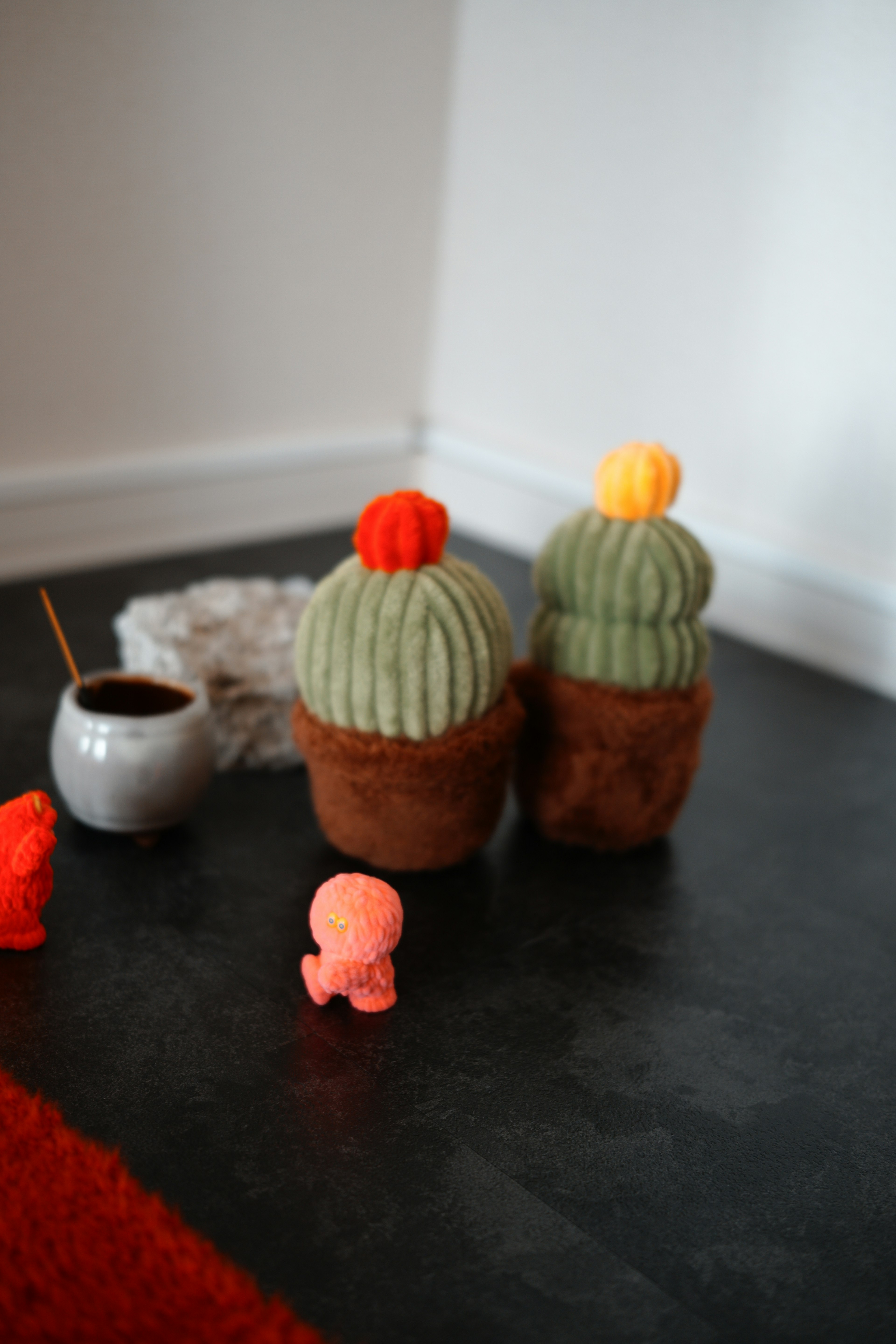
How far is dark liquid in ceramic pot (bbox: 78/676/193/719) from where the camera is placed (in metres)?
1.37

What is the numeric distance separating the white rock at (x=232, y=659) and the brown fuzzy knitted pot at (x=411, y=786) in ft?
0.62

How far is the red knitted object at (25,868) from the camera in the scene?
1134 mm

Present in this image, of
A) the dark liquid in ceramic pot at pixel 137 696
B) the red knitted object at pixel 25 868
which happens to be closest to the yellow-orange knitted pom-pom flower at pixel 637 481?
the dark liquid in ceramic pot at pixel 137 696

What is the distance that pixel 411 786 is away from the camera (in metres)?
1.27

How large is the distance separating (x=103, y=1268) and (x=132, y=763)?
1.79ft

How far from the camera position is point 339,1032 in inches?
43.8

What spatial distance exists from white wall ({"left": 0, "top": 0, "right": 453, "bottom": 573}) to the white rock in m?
0.59

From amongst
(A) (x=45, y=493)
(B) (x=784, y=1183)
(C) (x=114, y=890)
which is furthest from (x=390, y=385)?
(B) (x=784, y=1183)

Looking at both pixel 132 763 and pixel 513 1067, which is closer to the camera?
pixel 513 1067

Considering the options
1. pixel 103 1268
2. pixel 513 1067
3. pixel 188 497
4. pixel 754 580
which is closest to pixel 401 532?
pixel 513 1067

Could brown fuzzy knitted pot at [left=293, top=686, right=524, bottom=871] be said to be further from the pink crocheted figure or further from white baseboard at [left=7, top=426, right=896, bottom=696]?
white baseboard at [left=7, top=426, right=896, bottom=696]

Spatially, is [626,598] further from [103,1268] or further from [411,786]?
[103,1268]

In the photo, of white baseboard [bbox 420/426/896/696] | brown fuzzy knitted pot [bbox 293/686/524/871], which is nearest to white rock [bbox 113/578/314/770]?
brown fuzzy knitted pot [bbox 293/686/524/871]

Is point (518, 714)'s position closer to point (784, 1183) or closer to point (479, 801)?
point (479, 801)
